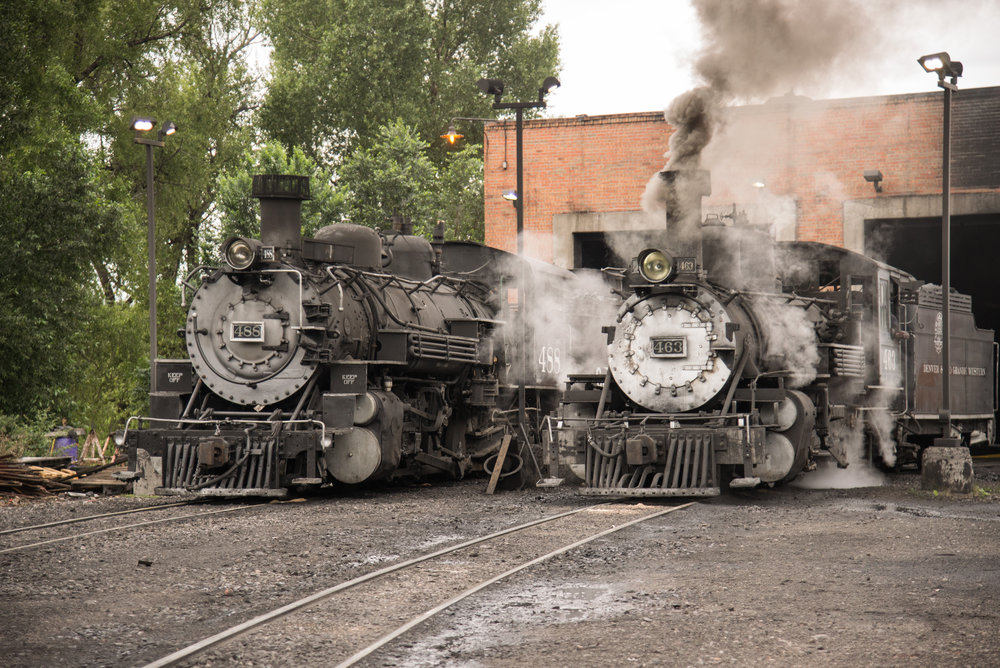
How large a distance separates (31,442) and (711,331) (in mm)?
10746

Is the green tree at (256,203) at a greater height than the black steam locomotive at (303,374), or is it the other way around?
A: the green tree at (256,203)

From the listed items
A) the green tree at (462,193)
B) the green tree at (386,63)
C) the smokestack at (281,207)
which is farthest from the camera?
the green tree at (386,63)

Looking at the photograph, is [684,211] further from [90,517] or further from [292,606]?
[292,606]

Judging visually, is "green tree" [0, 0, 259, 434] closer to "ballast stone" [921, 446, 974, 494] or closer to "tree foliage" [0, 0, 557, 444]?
"tree foliage" [0, 0, 557, 444]

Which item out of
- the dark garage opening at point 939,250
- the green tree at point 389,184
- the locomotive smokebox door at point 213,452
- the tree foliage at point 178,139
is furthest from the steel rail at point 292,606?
the green tree at point 389,184

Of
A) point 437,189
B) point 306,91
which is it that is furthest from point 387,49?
point 437,189

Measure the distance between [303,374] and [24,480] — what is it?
12.4ft

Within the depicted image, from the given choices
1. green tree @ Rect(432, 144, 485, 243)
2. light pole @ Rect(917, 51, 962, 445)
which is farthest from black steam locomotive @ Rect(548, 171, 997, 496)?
green tree @ Rect(432, 144, 485, 243)

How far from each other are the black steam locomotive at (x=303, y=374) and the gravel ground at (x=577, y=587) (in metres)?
0.85

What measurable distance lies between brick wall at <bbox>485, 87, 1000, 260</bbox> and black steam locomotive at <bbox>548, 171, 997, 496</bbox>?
642 centimetres

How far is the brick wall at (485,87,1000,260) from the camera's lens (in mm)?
21172

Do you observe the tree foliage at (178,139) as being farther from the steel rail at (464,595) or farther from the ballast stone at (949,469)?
the ballast stone at (949,469)

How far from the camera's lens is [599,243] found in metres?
24.9

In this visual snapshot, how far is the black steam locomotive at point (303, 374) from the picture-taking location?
11.5m
